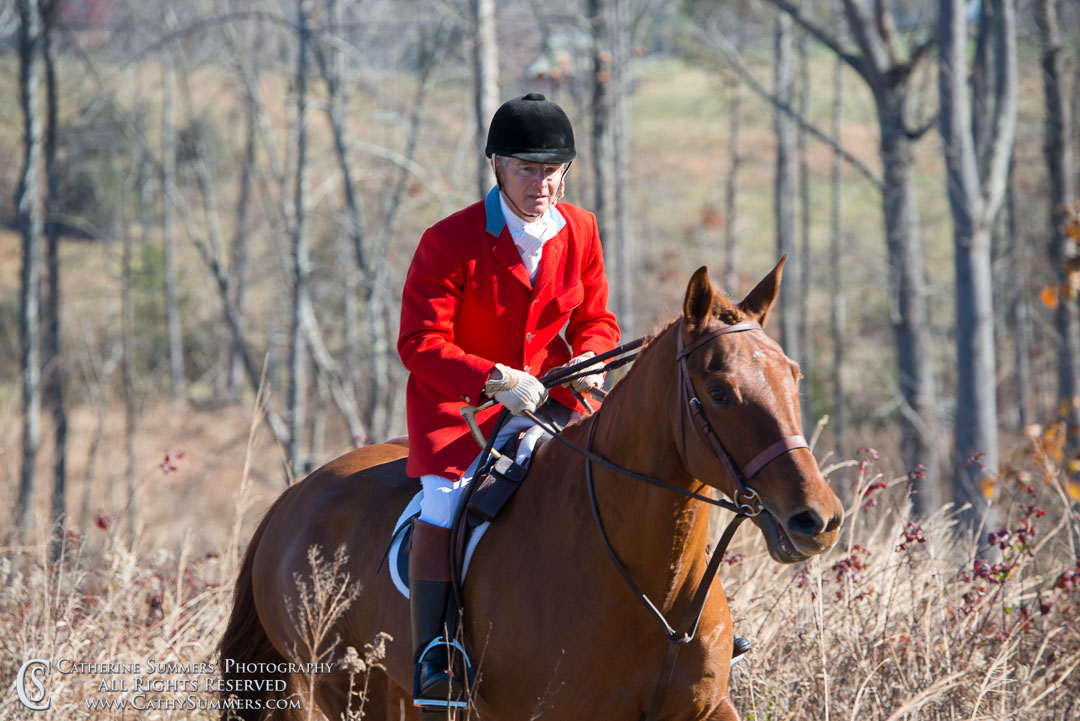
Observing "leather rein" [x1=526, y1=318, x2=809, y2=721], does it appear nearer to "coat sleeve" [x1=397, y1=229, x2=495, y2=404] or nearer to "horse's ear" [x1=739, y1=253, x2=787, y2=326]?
"horse's ear" [x1=739, y1=253, x2=787, y2=326]

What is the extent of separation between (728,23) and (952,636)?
69.1 ft

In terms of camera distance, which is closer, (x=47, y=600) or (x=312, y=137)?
(x=47, y=600)

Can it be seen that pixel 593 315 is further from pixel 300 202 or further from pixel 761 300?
pixel 300 202

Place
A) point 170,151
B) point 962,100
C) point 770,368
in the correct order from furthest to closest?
point 170,151 → point 962,100 → point 770,368

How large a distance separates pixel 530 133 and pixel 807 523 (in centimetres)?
168

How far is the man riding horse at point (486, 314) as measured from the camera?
3426mm

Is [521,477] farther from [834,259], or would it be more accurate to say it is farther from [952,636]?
[834,259]

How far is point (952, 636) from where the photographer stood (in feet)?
14.2

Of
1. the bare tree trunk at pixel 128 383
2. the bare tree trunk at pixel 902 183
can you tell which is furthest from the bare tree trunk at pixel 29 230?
the bare tree trunk at pixel 902 183

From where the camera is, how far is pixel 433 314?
3580mm

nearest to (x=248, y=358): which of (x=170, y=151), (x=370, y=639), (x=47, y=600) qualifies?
(x=47, y=600)

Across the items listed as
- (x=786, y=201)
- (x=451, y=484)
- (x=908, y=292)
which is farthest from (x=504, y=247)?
(x=786, y=201)

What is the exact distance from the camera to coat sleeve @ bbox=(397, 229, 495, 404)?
3.46m

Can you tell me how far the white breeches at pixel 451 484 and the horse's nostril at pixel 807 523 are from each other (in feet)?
4.11
